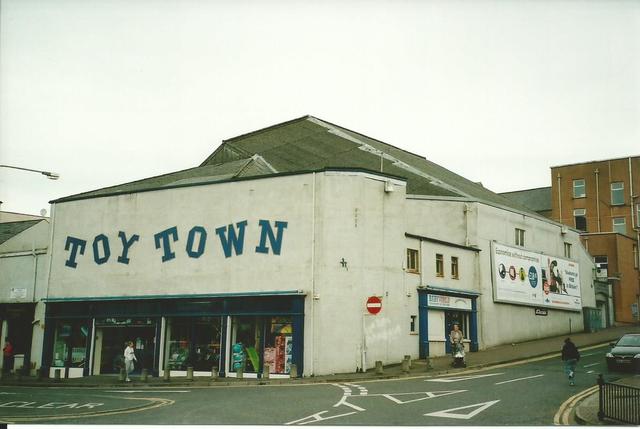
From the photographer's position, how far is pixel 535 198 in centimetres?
7512

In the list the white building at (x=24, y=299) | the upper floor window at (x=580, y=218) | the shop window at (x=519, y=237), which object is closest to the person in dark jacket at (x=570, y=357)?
the shop window at (x=519, y=237)

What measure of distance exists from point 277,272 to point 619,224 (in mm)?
43585

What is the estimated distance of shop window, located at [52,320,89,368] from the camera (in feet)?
116

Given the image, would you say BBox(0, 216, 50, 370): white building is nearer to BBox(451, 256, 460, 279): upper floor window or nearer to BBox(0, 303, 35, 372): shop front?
BBox(0, 303, 35, 372): shop front

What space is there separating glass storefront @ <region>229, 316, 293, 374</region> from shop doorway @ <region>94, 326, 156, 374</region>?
206 inches

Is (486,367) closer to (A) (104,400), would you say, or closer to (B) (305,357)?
(B) (305,357)

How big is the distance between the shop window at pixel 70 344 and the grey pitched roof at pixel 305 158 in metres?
7.41

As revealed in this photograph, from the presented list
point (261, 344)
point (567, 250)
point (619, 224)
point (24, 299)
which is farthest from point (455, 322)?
point (619, 224)

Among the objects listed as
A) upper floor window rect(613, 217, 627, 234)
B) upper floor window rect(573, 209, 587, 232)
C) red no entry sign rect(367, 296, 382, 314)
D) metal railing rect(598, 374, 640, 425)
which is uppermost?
upper floor window rect(573, 209, 587, 232)

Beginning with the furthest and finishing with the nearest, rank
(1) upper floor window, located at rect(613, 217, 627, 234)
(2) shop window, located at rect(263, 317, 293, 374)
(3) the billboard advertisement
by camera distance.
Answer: (1) upper floor window, located at rect(613, 217, 627, 234), (3) the billboard advertisement, (2) shop window, located at rect(263, 317, 293, 374)

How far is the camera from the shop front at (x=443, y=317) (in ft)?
111

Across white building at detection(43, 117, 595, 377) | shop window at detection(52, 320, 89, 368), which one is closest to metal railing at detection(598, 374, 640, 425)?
white building at detection(43, 117, 595, 377)

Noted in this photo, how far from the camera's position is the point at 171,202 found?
33.9 metres

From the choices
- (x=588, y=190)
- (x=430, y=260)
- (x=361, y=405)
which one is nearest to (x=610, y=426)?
(x=361, y=405)
